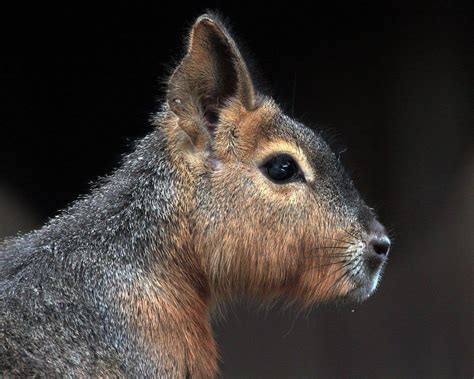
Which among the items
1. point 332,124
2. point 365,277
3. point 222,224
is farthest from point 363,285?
point 332,124

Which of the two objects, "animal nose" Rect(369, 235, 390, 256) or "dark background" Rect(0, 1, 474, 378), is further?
"dark background" Rect(0, 1, 474, 378)

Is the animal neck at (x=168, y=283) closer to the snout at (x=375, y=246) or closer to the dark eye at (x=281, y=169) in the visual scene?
the dark eye at (x=281, y=169)

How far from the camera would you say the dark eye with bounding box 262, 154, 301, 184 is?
3369mm

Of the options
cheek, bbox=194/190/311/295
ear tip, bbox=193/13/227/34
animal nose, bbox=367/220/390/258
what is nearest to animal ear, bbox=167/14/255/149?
ear tip, bbox=193/13/227/34

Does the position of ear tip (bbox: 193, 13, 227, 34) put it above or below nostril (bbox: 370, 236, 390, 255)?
above

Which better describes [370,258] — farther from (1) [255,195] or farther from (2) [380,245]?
(1) [255,195]

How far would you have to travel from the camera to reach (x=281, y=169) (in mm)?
3377

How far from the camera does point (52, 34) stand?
7.86 m

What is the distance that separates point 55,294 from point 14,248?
0.44m

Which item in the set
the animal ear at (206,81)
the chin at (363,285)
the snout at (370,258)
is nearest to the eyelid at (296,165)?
the animal ear at (206,81)

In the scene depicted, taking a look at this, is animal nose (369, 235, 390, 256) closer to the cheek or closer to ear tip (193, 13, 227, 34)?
the cheek

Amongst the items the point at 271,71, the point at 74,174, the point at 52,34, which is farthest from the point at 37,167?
the point at 271,71

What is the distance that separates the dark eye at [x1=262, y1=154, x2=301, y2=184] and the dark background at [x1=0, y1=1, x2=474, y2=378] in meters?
3.79

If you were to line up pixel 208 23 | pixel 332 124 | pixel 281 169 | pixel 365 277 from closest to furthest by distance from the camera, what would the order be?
pixel 208 23, pixel 281 169, pixel 365 277, pixel 332 124
